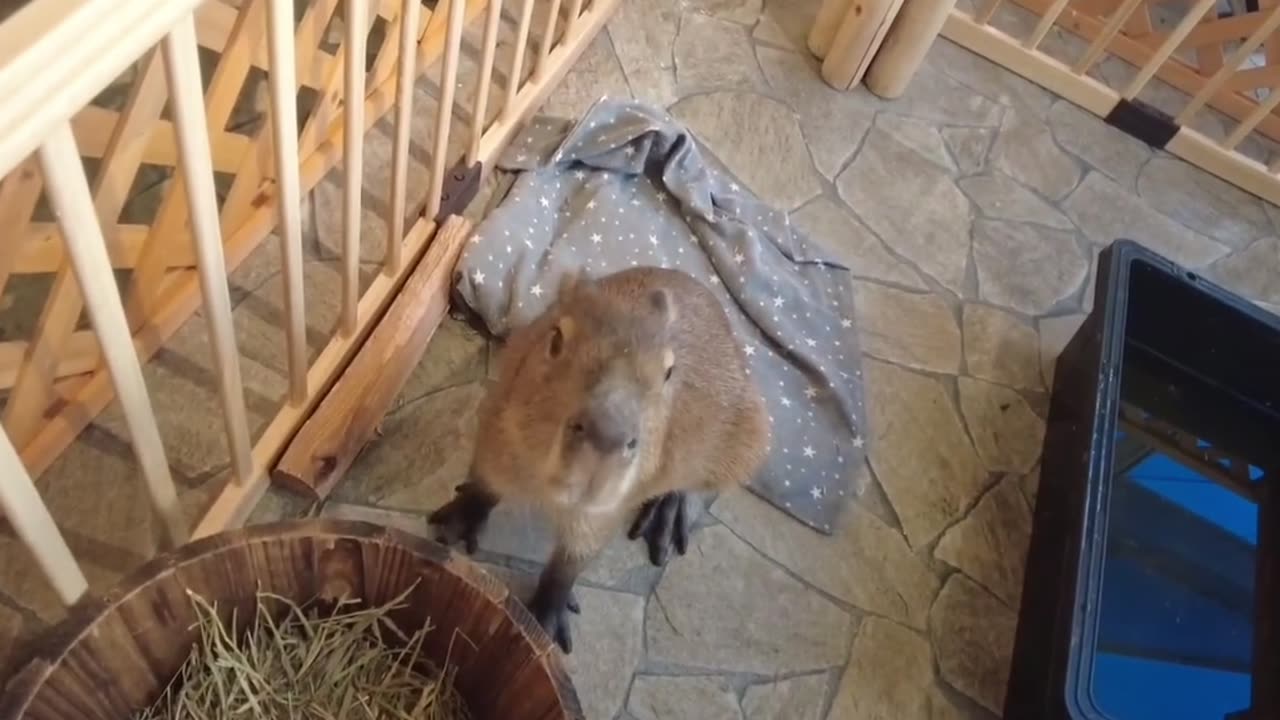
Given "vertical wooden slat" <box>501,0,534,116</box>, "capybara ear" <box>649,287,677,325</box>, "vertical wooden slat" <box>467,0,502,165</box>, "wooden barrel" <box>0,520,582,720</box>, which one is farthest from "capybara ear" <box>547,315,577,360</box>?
"vertical wooden slat" <box>501,0,534,116</box>

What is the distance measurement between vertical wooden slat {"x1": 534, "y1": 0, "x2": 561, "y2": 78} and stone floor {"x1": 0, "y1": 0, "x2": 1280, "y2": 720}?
0.11 metres

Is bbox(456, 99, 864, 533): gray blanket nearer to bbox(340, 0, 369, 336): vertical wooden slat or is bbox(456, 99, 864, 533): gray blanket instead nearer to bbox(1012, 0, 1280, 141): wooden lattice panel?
bbox(340, 0, 369, 336): vertical wooden slat

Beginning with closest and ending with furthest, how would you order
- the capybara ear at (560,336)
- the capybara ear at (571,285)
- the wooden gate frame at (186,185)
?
the wooden gate frame at (186,185) < the capybara ear at (560,336) < the capybara ear at (571,285)

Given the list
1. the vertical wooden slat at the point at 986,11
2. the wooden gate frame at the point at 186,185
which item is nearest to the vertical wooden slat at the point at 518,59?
the wooden gate frame at the point at 186,185

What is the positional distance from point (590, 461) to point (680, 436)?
289mm

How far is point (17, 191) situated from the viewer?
1.27 meters

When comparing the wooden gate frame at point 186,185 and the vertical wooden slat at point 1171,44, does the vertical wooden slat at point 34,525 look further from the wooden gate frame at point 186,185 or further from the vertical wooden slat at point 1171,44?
the vertical wooden slat at point 1171,44

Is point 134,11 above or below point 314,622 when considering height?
above

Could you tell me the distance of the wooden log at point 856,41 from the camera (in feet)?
7.56

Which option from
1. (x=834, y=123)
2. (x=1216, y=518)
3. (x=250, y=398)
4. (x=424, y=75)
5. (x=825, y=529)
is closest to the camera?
(x=250, y=398)

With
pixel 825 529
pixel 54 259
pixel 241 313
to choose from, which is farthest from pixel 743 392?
pixel 54 259

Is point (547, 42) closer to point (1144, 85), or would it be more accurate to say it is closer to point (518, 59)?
point (518, 59)

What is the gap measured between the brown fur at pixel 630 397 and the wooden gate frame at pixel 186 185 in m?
0.30

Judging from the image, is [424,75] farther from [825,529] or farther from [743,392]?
[825,529]
